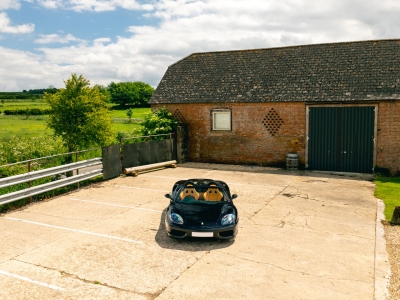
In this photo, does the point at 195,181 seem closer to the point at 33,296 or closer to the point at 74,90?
the point at 33,296

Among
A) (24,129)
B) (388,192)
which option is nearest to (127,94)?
(24,129)

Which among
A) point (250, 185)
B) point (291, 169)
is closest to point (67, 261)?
point (250, 185)

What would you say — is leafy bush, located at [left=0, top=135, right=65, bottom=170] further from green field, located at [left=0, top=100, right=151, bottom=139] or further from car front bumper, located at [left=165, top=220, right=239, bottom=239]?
car front bumper, located at [left=165, top=220, right=239, bottom=239]

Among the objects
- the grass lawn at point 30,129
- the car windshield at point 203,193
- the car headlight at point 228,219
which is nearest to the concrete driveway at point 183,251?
the car headlight at point 228,219

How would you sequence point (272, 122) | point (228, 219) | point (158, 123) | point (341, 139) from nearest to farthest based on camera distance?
point (228, 219)
point (341, 139)
point (272, 122)
point (158, 123)

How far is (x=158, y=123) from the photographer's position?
66.9 feet

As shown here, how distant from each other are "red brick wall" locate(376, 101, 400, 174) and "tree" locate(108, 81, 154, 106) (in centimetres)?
8982

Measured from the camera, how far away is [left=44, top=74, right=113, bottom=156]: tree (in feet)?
64.1

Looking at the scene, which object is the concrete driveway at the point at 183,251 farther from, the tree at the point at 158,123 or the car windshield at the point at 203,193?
the tree at the point at 158,123

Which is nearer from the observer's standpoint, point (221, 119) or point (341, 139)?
point (341, 139)

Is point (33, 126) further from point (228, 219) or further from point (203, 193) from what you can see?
point (228, 219)

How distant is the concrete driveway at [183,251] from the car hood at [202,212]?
570 mm

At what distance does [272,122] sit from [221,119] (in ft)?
9.90

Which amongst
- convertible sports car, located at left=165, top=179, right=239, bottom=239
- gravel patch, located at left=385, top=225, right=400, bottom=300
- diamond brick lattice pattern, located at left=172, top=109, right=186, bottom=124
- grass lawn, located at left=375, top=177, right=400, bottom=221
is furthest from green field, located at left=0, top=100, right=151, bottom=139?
gravel patch, located at left=385, top=225, right=400, bottom=300
